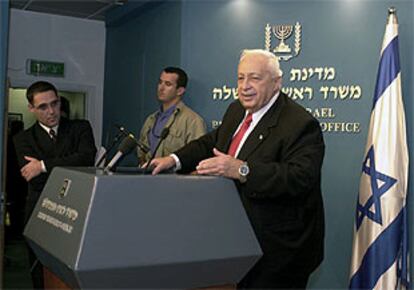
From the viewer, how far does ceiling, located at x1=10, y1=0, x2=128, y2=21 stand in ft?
18.8

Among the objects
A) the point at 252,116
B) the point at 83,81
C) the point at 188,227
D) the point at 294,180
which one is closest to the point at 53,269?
the point at 188,227

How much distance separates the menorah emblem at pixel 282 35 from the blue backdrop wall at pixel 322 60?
0.03ft

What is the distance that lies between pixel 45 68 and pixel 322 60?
357 centimetres

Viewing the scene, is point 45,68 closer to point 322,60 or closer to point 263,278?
point 322,60

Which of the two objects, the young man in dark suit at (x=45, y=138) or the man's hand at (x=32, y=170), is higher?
Answer: the young man in dark suit at (x=45, y=138)

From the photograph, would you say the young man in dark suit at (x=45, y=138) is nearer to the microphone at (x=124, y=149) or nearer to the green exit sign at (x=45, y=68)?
the microphone at (x=124, y=149)

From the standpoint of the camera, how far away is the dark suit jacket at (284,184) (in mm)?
1564

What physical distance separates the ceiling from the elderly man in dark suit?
417 centimetres

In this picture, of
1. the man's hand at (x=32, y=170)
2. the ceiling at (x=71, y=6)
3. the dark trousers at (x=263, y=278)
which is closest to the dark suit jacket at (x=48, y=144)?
the man's hand at (x=32, y=170)

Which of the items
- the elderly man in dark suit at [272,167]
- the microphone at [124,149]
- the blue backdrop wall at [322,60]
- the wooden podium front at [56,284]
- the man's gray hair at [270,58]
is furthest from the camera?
the blue backdrop wall at [322,60]

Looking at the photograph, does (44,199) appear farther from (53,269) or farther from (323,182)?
(323,182)

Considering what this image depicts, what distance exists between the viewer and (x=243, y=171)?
1490mm

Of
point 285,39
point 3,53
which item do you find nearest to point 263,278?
point 3,53

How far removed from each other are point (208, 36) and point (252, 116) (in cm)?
272
